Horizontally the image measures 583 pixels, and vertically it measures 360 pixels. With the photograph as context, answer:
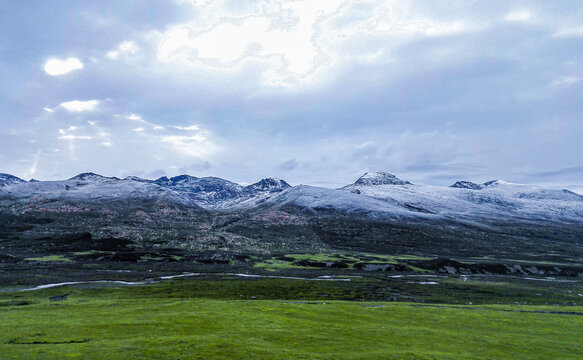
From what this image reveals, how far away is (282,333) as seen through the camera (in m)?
41.6

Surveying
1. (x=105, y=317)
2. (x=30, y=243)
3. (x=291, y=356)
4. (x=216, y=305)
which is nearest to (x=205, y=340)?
(x=291, y=356)

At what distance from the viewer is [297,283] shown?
11125 cm

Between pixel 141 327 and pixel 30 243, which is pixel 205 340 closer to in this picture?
pixel 141 327

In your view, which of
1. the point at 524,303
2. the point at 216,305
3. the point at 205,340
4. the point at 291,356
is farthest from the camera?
the point at 524,303

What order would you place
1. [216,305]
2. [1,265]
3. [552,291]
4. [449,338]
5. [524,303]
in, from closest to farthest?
[449,338] < [216,305] < [524,303] < [552,291] < [1,265]

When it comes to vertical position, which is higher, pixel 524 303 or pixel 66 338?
pixel 66 338

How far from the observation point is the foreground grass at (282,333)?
110ft

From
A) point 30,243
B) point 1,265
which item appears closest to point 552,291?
point 1,265

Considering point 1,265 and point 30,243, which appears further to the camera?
point 30,243

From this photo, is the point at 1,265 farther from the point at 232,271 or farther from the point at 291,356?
the point at 291,356

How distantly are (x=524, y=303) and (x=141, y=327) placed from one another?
299 ft

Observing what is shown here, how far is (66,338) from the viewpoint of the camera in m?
38.3

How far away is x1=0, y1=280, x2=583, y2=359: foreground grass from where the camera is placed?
3350 cm

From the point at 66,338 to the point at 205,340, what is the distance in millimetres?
16191
